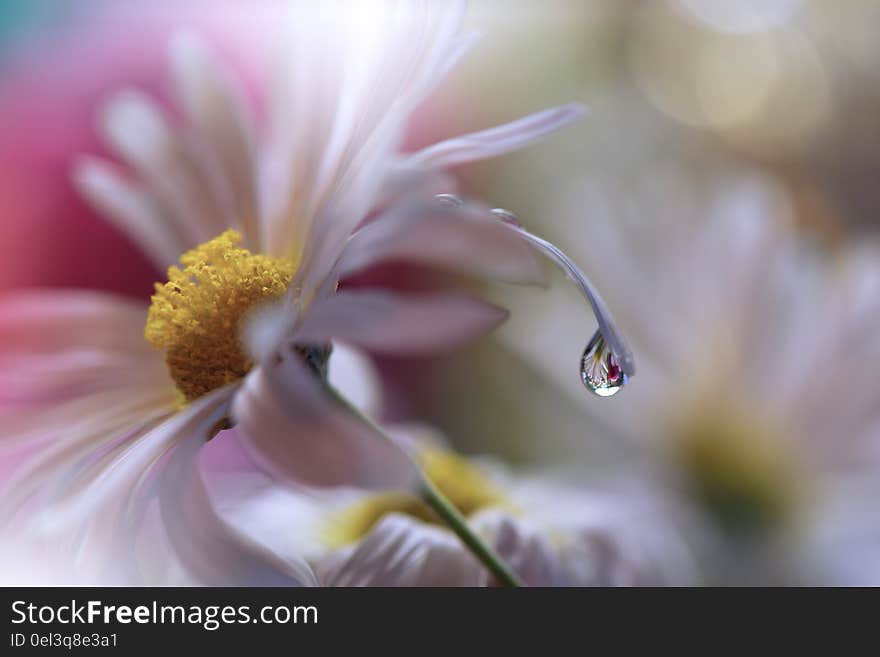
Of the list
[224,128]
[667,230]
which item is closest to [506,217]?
[224,128]

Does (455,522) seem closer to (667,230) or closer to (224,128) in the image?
(224,128)

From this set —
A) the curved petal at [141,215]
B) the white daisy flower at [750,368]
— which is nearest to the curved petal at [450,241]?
the curved petal at [141,215]

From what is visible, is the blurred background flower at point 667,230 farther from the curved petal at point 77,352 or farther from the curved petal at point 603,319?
the curved petal at point 603,319

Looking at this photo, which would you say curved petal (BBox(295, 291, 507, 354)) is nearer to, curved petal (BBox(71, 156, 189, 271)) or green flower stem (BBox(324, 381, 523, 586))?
green flower stem (BBox(324, 381, 523, 586))

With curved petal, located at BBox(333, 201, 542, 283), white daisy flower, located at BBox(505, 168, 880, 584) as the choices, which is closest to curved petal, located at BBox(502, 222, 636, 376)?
curved petal, located at BBox(333, 201, 542, 283)

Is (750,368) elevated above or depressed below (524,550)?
above

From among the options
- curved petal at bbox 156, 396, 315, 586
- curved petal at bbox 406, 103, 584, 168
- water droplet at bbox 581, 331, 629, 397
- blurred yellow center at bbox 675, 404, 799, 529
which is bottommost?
curved petal at bbox 156, 396, 315, 586
